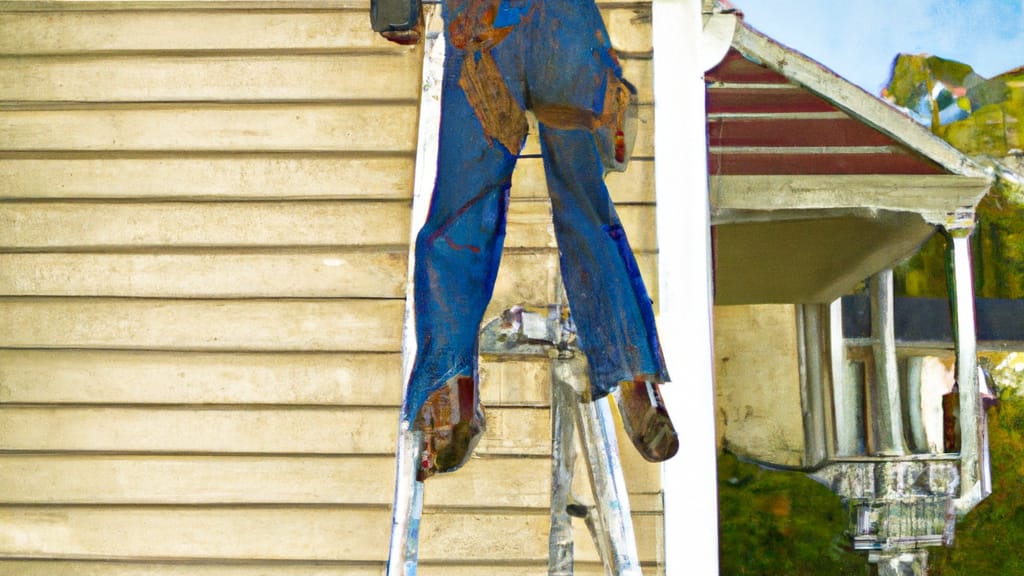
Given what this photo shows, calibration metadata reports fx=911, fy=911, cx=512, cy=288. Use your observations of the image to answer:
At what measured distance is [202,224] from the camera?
2.72m

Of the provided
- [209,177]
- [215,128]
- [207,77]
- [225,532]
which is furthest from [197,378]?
[207,77]

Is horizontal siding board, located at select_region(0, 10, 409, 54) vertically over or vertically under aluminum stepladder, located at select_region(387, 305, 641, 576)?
over

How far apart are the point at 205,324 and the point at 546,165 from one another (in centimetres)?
137

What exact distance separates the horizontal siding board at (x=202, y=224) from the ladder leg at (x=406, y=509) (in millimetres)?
1180

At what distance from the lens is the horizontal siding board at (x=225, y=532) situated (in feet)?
8.31

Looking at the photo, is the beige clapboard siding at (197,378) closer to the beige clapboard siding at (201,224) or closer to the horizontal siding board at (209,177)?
the beige clapboard siding at (201,224)

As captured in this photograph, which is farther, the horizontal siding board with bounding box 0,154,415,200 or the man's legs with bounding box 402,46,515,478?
the horizontal siding board with bounding box 0,154,415,200

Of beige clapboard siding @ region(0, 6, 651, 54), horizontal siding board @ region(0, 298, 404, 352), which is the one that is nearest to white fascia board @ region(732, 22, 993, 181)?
beige clapboard siding @ region(0, 6, 651, 54)

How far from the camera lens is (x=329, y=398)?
2611mm

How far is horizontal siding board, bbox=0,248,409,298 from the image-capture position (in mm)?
2670

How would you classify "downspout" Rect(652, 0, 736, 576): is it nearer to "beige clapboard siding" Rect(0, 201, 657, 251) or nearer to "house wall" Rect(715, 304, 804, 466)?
"beige clapboard siding" Rect(0, 201, 657, 251)

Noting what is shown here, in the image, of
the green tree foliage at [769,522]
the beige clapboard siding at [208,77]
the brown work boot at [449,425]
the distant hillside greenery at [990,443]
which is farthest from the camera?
the distant hillside greenery at [990,443]

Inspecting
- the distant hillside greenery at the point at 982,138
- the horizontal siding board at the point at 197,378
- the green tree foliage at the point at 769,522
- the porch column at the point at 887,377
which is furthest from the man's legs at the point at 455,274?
the distant hillside greenery at the point at 982,138

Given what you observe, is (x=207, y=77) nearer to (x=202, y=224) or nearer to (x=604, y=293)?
(x=202, y=224)
